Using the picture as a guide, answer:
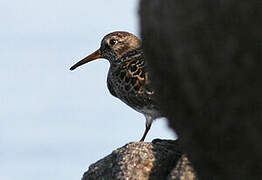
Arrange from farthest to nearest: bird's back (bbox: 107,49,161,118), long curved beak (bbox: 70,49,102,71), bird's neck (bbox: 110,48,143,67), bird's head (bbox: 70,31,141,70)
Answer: long curved beak (bbox: 70,49,102,71)
bird's head (bbox: 70,31,141,70)
bird's neck (bbox: 110,48,143,67)
bird's back (bbox: 107,49,161,118)

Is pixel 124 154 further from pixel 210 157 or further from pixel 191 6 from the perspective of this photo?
pixel 191 6

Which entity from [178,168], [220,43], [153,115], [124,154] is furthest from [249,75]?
[153,115]

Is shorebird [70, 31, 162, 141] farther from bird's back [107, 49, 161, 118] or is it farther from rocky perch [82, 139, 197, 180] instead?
rocky perch [82, 139, 197, 180]

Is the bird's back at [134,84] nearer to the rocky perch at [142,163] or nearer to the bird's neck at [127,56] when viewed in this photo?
the bird's neck at [127,56]

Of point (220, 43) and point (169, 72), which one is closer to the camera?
point (220, 43)

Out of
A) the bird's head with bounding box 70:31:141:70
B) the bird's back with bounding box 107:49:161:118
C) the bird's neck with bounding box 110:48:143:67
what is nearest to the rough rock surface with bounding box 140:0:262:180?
the bird's back with bounding box 107:49:161:118

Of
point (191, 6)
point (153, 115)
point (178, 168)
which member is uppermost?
point (191, 6)
